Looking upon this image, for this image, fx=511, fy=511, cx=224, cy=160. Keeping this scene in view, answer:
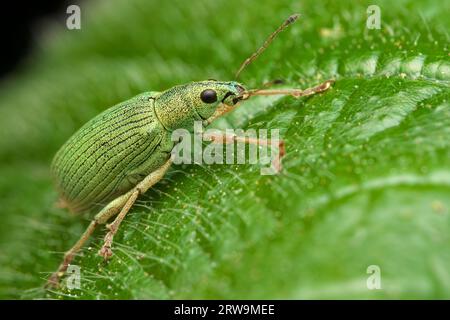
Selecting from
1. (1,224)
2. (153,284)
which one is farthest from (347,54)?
(1,224)

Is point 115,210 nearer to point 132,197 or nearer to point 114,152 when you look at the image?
point 132,197

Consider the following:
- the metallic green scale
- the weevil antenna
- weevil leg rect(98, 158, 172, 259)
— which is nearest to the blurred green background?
weevil leg rect(98, 158, 172, 259)

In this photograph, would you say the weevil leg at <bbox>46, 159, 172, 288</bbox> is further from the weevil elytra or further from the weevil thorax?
the weevil thorax

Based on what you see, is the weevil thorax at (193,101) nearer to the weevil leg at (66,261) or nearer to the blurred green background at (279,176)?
the blurred green background at (279,176)

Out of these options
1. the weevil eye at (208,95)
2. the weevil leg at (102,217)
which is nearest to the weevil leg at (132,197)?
the weevil leg at (102,217)
